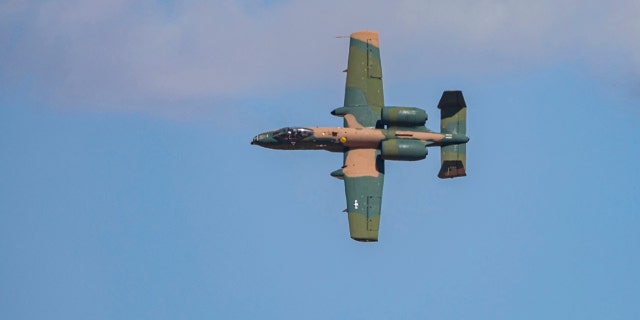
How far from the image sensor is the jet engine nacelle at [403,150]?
9556 cm

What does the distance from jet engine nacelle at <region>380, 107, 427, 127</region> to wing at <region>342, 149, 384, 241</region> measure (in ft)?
8.61

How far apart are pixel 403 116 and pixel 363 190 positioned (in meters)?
6.21

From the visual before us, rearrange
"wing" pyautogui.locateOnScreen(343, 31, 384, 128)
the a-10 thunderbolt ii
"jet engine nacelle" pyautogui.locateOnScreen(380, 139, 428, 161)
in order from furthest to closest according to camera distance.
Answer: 1. "wing" pyautogui.locateOnScreen(343, 31, 384, 128)
2. the a-10 thunderbolt ii
3. "jet engine nacelle" pyautogui.locateOnScreen(380, 139, 428, 161)

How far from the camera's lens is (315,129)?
96.8 meters

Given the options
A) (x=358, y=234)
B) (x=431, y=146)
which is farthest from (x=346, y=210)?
(x=431, y=146)

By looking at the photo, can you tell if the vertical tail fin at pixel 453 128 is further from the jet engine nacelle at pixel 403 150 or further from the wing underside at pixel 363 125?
the wing underside at pixel 363 125

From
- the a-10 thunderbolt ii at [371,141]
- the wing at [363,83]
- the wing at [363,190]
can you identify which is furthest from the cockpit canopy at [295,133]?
the wing at [363,190]

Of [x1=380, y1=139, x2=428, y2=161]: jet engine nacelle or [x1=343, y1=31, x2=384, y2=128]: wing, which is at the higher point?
[x1=343, y1=31, x2=384, y2=128]: wing

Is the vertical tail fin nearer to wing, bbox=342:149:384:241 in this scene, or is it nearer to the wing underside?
the wing underside

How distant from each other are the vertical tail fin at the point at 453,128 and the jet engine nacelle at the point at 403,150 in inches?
78.2

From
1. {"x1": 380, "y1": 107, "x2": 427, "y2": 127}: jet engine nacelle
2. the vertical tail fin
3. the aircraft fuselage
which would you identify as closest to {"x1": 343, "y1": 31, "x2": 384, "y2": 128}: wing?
the aircraft fuselage

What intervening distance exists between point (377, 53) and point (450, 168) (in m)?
10.8

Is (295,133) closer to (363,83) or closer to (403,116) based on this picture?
(363,83)

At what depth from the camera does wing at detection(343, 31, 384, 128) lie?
97875mm
